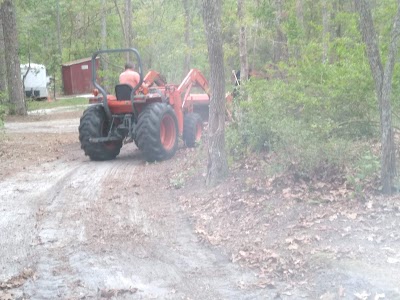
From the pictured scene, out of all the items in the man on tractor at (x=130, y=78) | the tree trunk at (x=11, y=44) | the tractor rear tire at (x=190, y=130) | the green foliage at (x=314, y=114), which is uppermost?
the tree trunk at (x=11, y=44)

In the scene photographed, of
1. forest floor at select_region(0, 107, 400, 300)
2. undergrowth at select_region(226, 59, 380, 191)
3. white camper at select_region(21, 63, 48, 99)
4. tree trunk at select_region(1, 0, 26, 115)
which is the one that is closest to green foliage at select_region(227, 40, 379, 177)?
undergrowth at select_region(226, 59, 380, 191)

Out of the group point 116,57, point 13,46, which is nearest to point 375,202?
point 13,46

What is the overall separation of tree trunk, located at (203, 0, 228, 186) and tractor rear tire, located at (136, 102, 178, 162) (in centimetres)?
301

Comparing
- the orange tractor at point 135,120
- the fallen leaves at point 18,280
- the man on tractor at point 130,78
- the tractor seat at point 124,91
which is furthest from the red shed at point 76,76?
the fallen leaves at point 18,280

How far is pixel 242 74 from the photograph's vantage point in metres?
14.2

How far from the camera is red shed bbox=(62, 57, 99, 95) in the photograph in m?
49.7

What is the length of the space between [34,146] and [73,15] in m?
40.7

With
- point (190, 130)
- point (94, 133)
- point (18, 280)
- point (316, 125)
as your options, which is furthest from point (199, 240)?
point (190, 130)

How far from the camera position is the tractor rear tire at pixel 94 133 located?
12328 millimetres

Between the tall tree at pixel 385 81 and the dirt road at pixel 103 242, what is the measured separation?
2243 millimetres

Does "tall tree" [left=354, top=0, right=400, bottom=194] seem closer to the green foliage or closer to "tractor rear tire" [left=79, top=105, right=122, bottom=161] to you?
the green foliage

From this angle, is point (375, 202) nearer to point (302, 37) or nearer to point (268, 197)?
point (268, 197)

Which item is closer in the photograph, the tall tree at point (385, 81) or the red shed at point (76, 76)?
the tall tree at point (385, 81)

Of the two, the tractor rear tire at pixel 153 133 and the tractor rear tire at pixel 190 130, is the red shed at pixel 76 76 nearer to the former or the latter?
the tractor rear tire at pixel 190 130
